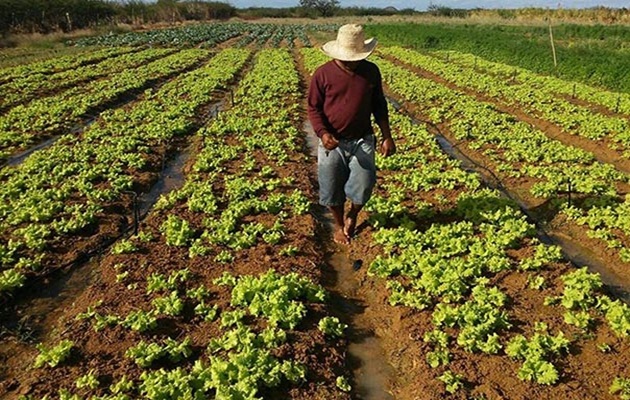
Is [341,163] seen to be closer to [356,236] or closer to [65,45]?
[356,236]

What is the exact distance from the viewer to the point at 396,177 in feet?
32.6

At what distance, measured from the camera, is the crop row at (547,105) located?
12.6 meters

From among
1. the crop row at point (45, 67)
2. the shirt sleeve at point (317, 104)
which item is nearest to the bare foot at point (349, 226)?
the shirt sleeve at point (317, 104)

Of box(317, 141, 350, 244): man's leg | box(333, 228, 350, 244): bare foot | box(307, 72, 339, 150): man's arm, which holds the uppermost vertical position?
box(307, 72, 339, 150): man's arm

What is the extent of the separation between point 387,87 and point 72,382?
59.2 ft

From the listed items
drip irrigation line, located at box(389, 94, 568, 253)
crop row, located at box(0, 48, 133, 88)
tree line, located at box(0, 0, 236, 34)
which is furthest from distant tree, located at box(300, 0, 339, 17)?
drip irrigation line, located at box(389, 94, 568, 253)

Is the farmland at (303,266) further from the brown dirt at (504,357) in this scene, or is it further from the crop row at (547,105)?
the crop row at (547,105)

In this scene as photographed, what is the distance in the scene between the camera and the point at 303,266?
22.6 feet

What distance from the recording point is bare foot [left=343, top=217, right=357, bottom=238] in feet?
24.9

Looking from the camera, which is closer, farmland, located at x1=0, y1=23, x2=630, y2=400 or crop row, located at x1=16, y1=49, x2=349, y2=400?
crop row, located at x1=16, y1=49, x2=349, y2=400

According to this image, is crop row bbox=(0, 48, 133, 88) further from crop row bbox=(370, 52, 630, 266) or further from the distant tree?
the distant tree

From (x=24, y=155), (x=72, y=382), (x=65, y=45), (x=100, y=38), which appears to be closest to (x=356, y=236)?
(x=72, y=382)

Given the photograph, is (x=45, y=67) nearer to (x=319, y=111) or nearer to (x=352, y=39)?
(x=319, y=111)

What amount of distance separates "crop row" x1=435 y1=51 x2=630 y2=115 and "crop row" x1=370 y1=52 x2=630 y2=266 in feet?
11.4
